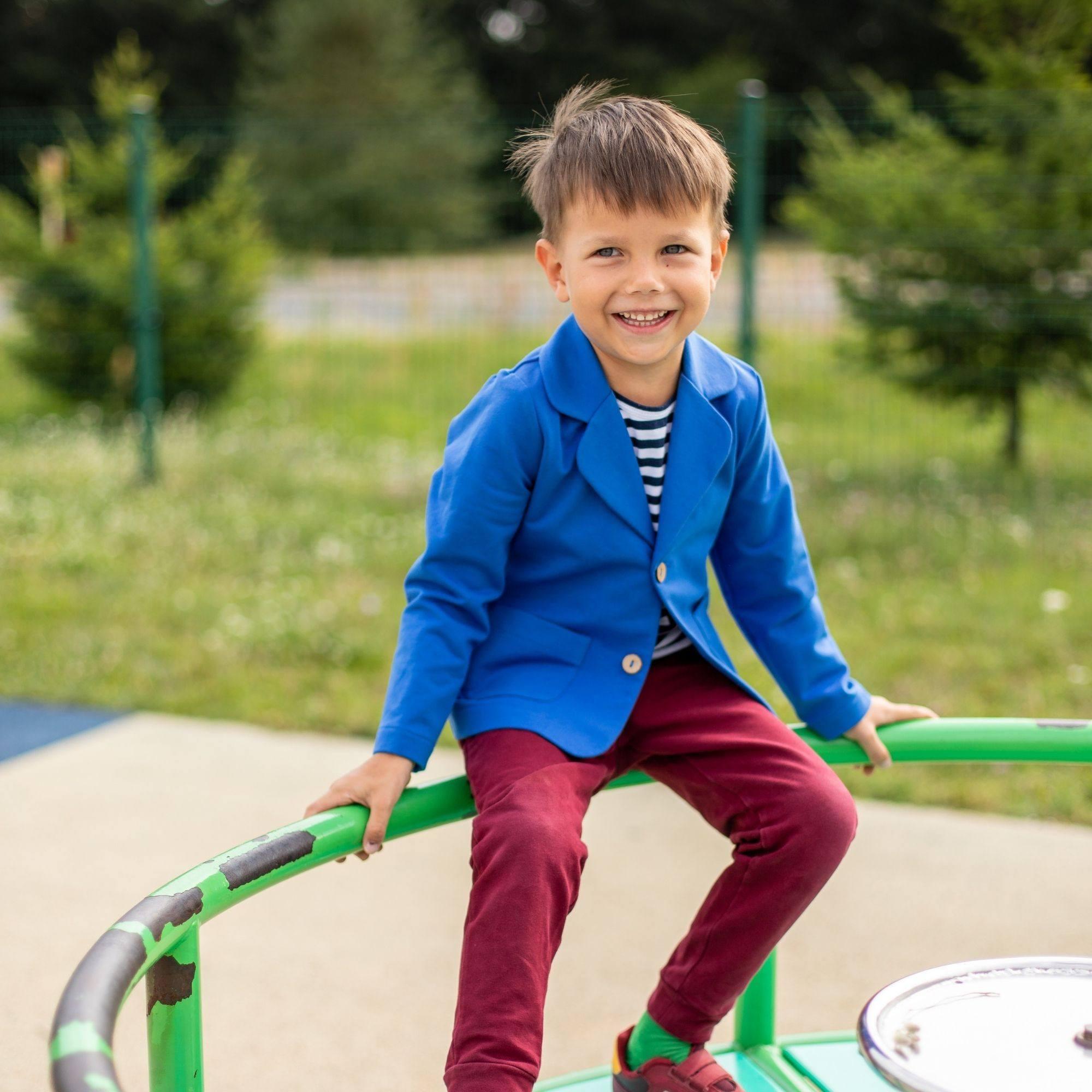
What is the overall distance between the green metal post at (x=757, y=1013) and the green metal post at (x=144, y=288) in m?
5.56

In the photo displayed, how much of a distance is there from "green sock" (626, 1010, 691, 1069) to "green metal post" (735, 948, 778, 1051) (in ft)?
0.74

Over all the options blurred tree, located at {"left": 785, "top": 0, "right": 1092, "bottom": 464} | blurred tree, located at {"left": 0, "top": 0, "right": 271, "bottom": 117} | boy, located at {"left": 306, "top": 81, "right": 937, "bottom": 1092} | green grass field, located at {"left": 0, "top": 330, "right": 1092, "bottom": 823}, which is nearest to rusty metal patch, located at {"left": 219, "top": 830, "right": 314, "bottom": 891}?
boy, located at {"left": 306, "top": 81, "right": 937, "bottom": 1092}

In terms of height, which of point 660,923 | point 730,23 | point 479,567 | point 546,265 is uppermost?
point 730,23

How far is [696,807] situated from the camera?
1.73 metres

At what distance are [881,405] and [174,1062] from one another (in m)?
8.59

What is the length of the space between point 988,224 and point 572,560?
5447 mm

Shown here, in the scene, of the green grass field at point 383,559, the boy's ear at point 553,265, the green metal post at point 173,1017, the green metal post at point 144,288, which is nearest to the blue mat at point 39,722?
the green grass field at point 383,559

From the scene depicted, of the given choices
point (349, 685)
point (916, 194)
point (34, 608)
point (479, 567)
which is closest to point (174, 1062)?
point (479, 567)

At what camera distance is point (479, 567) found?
5.40ft

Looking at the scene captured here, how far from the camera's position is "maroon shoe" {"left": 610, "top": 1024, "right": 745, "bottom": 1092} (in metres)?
1.64

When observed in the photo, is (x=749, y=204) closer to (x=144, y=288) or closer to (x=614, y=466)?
(x=144, y=288)

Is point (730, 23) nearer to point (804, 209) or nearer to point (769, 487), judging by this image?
point (804, 209)

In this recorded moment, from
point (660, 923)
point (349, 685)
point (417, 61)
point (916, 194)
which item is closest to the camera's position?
point (660, 923)

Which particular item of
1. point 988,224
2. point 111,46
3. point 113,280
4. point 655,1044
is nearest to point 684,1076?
point 655,1044
